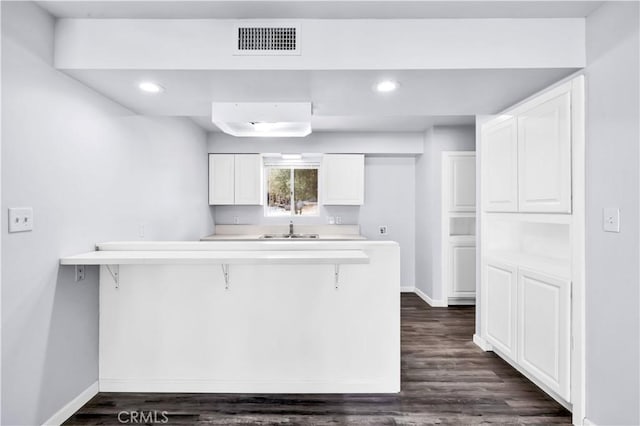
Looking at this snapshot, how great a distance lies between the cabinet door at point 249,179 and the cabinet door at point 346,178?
91 cm

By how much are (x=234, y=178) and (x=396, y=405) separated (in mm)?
3590

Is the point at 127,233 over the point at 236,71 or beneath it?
beneath

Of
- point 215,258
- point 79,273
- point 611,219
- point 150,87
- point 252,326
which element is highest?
point 150,87

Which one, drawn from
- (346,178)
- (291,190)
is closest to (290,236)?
(291,190)

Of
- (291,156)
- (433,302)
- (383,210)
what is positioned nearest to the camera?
(433,302)

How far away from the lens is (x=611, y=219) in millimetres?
1851

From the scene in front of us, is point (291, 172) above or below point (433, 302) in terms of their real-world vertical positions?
above

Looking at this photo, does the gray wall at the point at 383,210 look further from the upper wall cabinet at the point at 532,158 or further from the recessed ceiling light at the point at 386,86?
the recessed ceiling light at the point at 386,86

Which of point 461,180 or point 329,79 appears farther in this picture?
point 461,180

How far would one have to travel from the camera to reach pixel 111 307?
7.99 ft

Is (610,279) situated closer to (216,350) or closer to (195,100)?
(216,350)

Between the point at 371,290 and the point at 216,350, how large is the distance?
1124 millimetres

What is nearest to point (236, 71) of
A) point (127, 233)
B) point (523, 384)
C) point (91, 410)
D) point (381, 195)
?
point (127, 233)

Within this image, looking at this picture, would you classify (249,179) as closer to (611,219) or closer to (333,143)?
(333,143)
